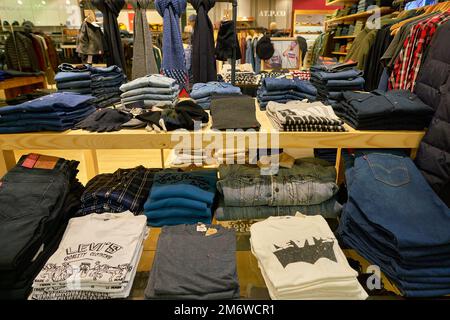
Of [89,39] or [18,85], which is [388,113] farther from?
[18,85]

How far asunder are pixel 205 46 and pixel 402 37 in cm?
136

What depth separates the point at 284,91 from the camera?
4.95ft

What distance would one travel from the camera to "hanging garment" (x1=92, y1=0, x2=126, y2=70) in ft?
6.66

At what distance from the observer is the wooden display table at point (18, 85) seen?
10.9 feet

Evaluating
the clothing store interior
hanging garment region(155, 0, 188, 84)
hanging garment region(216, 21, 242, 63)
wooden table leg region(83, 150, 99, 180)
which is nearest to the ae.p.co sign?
hanging garment region(216, 21, 242, 63)

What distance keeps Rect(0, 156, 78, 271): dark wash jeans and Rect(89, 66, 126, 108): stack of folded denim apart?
0.37 metres

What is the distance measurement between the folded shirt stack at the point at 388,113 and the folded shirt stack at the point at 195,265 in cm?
68

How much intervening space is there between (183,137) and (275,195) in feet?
1.62

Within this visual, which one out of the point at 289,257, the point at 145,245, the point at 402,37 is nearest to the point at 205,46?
the point at 402,37

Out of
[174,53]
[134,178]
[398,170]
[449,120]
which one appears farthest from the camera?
[174,53]

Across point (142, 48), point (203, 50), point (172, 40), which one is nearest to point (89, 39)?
point (142, 48)

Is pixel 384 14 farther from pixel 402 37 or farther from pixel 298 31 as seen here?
pixel 298 31

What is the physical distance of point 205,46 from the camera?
87.0 inches

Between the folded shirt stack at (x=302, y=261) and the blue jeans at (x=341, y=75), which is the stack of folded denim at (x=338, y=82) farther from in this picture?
the folded shirt stack at (x=302, y=261)
